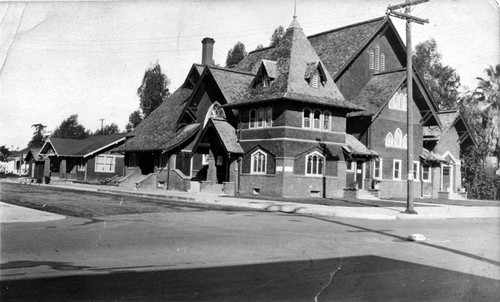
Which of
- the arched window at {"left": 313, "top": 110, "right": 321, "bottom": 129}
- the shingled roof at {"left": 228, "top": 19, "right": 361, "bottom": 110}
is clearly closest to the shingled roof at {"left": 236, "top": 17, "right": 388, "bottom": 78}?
the shingled roof at {"left": 228, "top": 19, "right": 361, "bottom": 110}

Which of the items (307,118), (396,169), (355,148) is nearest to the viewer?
(307,118)

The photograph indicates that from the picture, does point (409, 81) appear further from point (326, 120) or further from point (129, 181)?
point (129, 181)

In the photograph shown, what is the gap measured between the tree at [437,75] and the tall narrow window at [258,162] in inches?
1299

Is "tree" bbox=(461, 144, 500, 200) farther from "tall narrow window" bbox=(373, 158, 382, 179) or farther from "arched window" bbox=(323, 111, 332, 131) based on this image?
"arched window" bbox=(323, 111, 332, 131)

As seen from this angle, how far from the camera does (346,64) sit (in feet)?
123

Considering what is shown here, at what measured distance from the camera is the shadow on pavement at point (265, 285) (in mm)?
6500

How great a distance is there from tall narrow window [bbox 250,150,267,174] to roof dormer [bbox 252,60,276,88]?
4.67 meters

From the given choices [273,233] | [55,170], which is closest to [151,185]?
[55,170]

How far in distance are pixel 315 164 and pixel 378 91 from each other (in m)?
9.02

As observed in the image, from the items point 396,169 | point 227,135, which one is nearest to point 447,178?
point 396,169

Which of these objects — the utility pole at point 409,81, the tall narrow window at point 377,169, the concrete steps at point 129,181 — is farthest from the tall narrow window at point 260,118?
the concrete steps at point 129,181

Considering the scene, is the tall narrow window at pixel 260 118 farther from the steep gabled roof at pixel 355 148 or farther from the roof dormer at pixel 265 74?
the steep gabled roof at pixel 355 148

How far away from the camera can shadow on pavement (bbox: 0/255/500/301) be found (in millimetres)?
6500

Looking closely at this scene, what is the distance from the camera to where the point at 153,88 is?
70.1m
